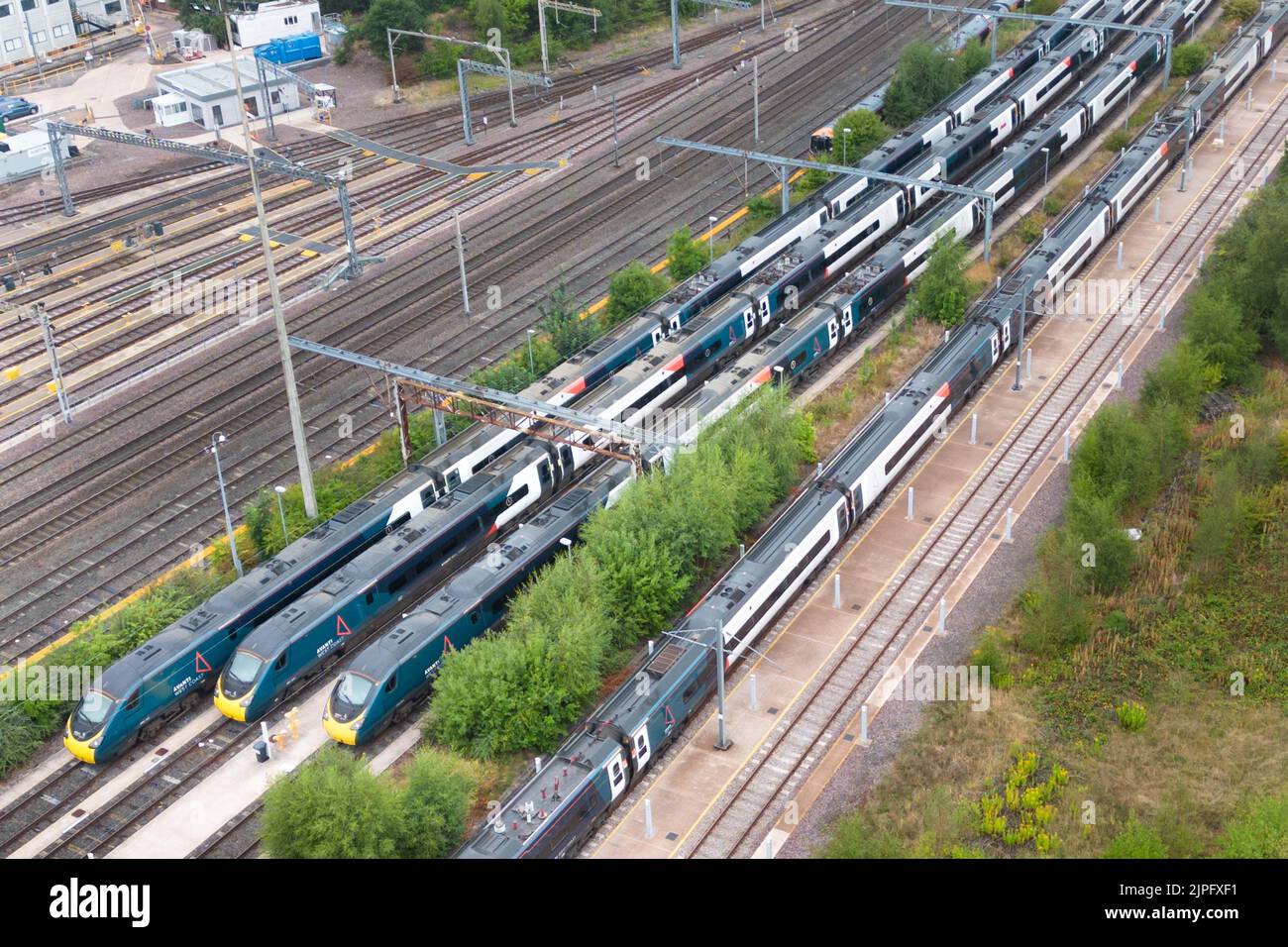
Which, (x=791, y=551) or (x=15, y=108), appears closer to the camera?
(x=791, y=551)

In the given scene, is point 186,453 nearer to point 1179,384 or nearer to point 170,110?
point 1179,384

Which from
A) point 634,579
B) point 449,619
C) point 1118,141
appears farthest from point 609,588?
point 1118,141

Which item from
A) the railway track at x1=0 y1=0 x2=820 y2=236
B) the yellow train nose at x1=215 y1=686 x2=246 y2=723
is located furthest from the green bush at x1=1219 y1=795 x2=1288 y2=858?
the railway track at x1=0 y1=0 x2=820 y2=236

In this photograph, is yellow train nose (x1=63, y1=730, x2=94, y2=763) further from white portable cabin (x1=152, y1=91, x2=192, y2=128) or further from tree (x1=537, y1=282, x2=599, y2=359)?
white portable cabin (x1=152, y1=91, x2=192, y2=128)

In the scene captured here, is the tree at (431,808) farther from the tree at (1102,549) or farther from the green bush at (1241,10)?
the green bush at (1241,10)

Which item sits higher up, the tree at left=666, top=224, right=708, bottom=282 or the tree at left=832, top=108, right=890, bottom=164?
the tree at left=832, top=108, right=890, bottom=164

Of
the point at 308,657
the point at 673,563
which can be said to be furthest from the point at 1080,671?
the point at 308,657
